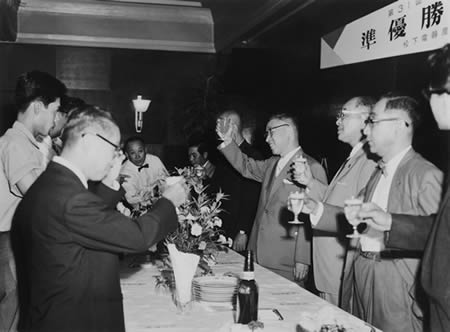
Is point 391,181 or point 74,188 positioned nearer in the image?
point 74,188

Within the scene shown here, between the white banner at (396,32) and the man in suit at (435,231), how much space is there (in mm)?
641

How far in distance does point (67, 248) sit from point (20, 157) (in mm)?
1363

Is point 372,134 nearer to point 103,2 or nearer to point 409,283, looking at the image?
→ point 409,283

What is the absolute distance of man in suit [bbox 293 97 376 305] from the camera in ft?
10.5

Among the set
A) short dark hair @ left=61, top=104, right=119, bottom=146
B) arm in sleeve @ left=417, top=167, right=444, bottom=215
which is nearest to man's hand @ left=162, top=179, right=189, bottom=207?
short dark hair @ left=61, top=104, right=119, bottom=146

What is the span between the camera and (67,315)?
1.89 m

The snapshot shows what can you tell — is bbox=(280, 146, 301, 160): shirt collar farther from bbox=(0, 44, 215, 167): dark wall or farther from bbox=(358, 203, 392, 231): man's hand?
bbox=(0, 44, 215, 167): dark wall

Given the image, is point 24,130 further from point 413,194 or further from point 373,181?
point 413,194

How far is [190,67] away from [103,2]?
1577 millimetres

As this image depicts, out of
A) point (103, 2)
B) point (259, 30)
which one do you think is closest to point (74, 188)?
point (259, 30)

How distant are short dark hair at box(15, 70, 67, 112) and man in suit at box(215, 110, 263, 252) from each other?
5.74 ft

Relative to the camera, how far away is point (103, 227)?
186 centimetres

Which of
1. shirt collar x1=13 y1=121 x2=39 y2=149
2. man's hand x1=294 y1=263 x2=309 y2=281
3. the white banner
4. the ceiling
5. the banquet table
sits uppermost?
the ceiling

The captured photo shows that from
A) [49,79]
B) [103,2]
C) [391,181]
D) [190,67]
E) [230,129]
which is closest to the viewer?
[391,181]
